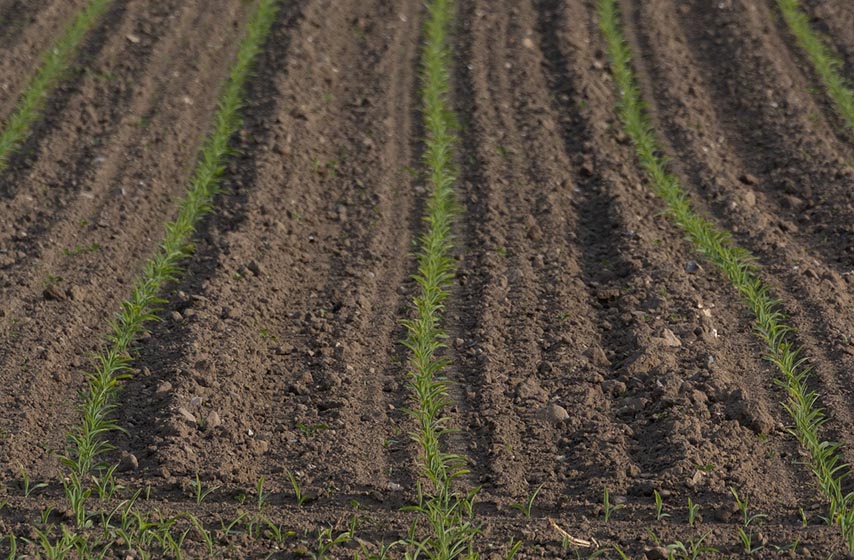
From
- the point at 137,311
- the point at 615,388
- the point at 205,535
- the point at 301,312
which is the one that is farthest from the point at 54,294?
the point at 615,388

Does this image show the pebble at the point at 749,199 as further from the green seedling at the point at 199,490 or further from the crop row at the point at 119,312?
the green seedling at the point at 199,490

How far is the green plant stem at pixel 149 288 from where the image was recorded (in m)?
5.16

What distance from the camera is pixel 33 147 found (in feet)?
27.0

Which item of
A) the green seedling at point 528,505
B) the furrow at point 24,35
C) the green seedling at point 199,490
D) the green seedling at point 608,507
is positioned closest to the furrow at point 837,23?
the green seedling at point 608,507

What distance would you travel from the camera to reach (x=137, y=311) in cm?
620

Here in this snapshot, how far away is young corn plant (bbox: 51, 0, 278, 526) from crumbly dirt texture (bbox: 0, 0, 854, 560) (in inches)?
3.7

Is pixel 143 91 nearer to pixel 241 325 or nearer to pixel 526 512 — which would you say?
pixel 241 325

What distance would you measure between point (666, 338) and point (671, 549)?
5.67 feet

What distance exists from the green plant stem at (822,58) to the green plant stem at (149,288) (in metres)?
5.02

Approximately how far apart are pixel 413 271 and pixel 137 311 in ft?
5.57

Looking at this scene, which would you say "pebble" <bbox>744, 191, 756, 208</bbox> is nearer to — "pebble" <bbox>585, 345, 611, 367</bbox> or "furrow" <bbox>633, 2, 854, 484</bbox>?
"furrow" <bbox>633, 2, 854, 484</bbox>

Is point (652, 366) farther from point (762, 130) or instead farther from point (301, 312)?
point (762, 130)

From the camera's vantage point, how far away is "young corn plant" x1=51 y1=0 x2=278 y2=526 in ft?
16.4

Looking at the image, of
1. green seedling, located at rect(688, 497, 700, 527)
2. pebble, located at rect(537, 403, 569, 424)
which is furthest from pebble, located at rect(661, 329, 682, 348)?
green seedling, located at rect(688, 497, 700, 527)
